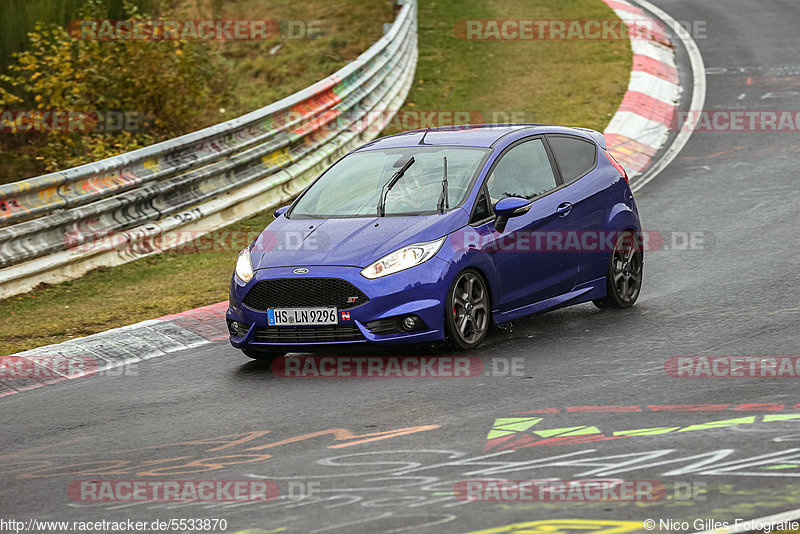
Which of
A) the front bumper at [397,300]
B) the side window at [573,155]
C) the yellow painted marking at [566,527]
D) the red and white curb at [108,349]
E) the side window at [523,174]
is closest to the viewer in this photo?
the yellow painted marking at [566,527]

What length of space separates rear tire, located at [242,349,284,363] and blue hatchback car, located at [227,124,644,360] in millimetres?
17

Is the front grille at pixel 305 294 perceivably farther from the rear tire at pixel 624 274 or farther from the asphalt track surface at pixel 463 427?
the rear tire at pixel 624 274

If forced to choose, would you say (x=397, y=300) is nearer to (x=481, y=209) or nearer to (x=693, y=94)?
(x=481, y=209)

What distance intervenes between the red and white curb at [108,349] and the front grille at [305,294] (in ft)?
4.47

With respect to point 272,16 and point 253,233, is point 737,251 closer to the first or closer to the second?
point 253,233

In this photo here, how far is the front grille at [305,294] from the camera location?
26.0 feet

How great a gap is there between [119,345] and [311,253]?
6.51 ft

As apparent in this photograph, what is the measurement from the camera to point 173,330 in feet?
31.3

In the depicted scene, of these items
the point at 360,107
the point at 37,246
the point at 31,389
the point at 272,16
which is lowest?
the point at 31,389

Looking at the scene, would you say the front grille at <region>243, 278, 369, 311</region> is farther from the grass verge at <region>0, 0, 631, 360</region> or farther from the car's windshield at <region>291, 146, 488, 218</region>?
the grass verge at <region>0, 0, 631, 360</region>

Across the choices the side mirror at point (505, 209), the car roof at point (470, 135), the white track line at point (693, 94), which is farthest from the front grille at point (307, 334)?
the white track line at point (693, 94)

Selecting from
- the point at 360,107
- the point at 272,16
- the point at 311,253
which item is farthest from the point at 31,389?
the point at 272,16

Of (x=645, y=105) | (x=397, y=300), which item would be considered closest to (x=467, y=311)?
(x=397, y=300)

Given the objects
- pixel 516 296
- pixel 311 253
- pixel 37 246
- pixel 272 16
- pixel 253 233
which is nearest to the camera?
pixel 311 253
